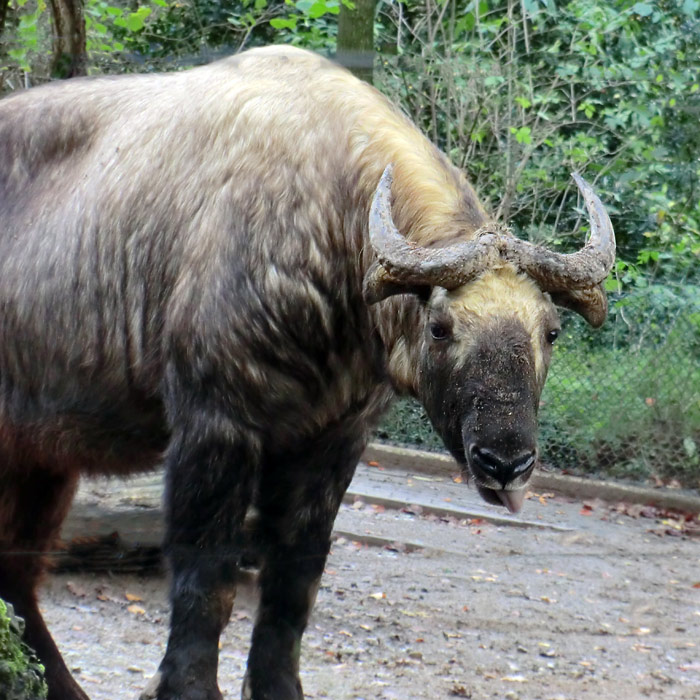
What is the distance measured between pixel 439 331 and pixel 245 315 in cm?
61

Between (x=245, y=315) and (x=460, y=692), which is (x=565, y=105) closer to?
(x=460, y=692)

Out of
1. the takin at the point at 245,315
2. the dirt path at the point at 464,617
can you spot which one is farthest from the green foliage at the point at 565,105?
the takin at the point at 245,315

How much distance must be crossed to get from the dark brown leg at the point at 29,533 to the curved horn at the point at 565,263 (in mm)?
1955

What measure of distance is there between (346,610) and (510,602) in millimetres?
919

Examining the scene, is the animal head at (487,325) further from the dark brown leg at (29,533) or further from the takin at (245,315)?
the dark brown leg at (29,533)

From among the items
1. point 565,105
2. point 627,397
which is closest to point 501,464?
point 627,397

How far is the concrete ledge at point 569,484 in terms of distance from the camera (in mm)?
7930

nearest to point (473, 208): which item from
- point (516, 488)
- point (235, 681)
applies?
point (516, 488)

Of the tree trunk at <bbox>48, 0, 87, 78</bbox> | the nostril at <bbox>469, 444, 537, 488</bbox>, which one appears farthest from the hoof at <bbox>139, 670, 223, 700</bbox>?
the tree trunk at <bbox>48, 0, 87, 78</bbox>

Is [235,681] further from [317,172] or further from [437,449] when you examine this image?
[437,449]

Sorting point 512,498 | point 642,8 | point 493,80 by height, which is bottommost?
point 512,498

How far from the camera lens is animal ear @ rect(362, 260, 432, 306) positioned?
327 cm

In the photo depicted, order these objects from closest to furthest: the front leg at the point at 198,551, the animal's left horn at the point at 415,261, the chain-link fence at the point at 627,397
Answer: the animal's left horn at the point at 415,261
the front leg at the point at 198,551
the chain-link fence at the point at 627,397

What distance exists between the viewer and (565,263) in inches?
130
